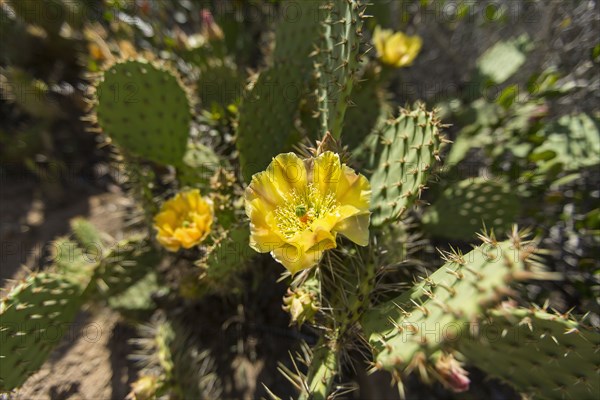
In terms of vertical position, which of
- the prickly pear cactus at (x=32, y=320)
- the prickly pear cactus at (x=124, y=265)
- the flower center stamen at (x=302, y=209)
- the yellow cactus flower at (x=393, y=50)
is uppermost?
the yellow cactus flower at (x=393, y=50)

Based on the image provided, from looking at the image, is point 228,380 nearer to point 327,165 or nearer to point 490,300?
point 327,165

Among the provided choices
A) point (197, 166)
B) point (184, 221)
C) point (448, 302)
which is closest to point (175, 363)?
point (184, 221)

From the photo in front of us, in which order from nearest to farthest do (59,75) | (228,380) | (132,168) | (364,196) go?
(364,196) < (132,168) < (228,380) < (59,75)

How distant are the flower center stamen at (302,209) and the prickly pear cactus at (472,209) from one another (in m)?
0.91

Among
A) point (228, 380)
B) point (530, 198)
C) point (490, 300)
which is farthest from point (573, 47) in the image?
point (228, 380)

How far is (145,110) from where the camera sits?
1.87m

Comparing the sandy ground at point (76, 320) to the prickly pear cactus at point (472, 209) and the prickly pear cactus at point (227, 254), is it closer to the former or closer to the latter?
the prickly pear cactus at point (227, 254)

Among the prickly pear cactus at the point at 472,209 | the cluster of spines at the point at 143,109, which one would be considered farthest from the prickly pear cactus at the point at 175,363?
the prickly pear cactus at the point at 472,209

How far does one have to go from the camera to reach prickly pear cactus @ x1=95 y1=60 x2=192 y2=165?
176 centimetres

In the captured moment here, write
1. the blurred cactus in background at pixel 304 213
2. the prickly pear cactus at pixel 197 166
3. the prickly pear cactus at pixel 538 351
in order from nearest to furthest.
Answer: the prickly pear cactus at pixel 538 351 → the blurred cactus in background at pixel 304 213 → the prickly pear cactus at pixel 197 166

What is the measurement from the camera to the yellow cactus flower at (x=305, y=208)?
1.23m

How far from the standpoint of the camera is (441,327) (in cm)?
106

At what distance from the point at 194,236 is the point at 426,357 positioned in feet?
3.35

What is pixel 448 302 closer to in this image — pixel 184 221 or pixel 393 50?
pixel 184 221
